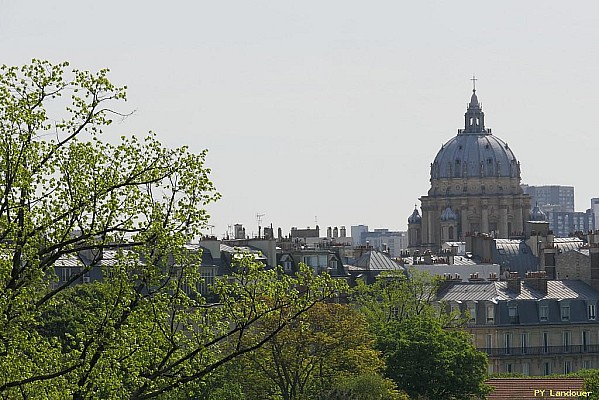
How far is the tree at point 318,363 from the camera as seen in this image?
60500mm

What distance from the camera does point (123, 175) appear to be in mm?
28844

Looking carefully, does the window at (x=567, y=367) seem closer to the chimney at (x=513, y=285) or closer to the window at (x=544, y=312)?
the window at (x=544, y=312)

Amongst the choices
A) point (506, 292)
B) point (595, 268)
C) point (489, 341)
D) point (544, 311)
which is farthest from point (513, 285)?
point (595, 268)

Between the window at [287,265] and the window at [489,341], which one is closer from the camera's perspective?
the window at [287,265]

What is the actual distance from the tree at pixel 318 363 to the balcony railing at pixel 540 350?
30842 millimetres

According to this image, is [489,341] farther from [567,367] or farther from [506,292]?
[567,367]

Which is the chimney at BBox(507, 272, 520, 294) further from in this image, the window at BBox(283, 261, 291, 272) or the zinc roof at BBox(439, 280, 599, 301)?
the window at BBox(283, 261, 291, 272)

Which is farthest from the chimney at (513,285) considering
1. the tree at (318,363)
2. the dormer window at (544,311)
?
the tree at (318,363)

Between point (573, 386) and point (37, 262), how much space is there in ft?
155

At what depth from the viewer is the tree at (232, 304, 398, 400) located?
60500 millimetres

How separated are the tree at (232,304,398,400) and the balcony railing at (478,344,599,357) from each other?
30.8 meters

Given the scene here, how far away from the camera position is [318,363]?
6247 cm

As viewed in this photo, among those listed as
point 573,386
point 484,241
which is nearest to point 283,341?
point 573,386

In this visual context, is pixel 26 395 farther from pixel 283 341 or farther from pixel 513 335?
pixel 513 335
